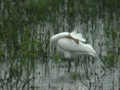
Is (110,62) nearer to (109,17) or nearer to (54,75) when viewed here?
(54,75)

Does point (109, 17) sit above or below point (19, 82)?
above

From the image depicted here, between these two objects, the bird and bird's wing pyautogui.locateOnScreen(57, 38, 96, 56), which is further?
the bird

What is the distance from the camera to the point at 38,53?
1054cm

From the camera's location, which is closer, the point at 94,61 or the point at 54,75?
the point at 54,75

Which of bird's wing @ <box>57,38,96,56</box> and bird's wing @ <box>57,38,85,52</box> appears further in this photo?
bird's wing @ <box>57,38,85,52</box>

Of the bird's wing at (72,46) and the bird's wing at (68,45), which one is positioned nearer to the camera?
the bird's wing at (72,46)

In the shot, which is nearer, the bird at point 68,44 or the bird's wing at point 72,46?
the bird's wing at point 72,46

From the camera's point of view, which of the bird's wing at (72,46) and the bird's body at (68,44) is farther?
the bird's body at (68,44)

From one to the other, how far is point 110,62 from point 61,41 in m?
2.01

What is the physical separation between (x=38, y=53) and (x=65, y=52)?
76cm

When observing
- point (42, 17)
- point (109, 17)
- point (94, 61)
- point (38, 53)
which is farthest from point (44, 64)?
point (109, 17)

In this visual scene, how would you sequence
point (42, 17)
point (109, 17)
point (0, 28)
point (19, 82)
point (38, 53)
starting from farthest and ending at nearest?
1. point (109, 17)
2. point (42, 17)
3. point (0, 28)
4. point (38, 53)
5. point (19, 82)

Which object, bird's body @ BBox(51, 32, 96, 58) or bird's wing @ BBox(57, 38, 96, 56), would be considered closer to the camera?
bird's wing @ BBox(57, 38, 96, 56)

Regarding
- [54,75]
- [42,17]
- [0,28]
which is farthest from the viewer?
[42,17]
